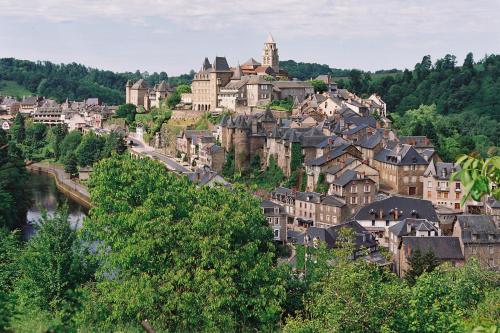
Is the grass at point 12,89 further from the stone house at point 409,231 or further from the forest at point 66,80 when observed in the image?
the stone house at point 409,231

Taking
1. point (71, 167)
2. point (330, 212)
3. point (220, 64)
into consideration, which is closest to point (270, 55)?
point (220, 64)

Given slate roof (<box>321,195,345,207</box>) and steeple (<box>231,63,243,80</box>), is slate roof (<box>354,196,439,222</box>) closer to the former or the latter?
slate roof (<box>321,195,345,207</box>)

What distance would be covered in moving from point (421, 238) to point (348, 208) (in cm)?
703

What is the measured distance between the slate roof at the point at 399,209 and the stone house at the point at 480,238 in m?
3.53

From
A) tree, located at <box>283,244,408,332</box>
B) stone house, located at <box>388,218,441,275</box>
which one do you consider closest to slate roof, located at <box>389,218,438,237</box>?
stone house, located at <box>388,218,441,275</box>

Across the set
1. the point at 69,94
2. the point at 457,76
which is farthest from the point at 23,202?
the point at 69,94

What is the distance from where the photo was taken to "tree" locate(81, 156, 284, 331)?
48.3 feet

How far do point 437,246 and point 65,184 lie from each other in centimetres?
3602

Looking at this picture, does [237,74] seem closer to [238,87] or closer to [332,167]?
[238,87]

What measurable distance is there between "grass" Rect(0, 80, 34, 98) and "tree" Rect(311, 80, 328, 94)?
71.2 m

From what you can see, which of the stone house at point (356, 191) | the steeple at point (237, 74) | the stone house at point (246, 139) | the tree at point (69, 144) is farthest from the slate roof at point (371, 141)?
the tree at point (69, 144)

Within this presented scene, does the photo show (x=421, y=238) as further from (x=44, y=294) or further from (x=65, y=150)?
(x=65, y=150)

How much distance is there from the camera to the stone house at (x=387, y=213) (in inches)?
1364

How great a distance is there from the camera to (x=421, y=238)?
30.5m
